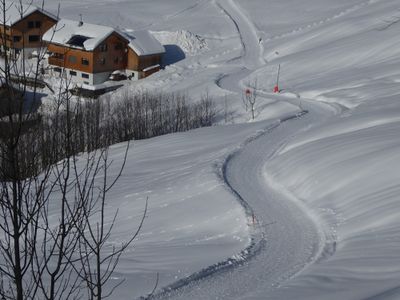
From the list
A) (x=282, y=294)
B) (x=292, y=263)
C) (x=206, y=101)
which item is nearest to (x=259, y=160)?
(x=292, y=263)

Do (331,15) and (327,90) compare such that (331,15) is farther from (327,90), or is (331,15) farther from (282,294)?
(282,294)

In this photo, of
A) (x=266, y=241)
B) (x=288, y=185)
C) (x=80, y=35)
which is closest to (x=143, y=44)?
(x=80, y=35)

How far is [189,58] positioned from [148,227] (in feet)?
116

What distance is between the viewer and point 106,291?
41.5 ft

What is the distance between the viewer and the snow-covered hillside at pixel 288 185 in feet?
44.3

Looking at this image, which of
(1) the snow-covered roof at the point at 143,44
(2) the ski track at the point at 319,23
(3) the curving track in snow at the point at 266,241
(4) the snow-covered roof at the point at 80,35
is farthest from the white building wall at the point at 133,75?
(3) the curving track in snow at the point at 266,241

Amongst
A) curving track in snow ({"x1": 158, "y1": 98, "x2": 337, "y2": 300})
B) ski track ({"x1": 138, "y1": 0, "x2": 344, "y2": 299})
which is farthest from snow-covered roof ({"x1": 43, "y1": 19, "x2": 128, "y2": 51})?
curving track in snow ({"x1": 158, "y1": 98, "x2": 337, "y2": 300})

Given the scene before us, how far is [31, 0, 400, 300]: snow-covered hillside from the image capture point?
1349 cm

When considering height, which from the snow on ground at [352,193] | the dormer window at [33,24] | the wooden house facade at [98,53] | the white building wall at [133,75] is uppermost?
the dormer window at [33,24]

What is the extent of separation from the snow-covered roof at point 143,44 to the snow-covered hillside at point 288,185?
2488 millimetres

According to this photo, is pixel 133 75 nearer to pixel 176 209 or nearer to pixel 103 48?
pixel 103 48

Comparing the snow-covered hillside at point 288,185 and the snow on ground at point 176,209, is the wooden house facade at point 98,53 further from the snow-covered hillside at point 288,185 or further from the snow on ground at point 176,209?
the snow on ground at point 176,209

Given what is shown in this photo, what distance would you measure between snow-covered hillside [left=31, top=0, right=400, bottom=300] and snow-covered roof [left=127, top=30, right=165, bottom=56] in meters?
2.49

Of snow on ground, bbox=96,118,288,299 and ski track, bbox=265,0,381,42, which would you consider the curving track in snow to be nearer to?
snow on ground, bbox=96,118,288,299
